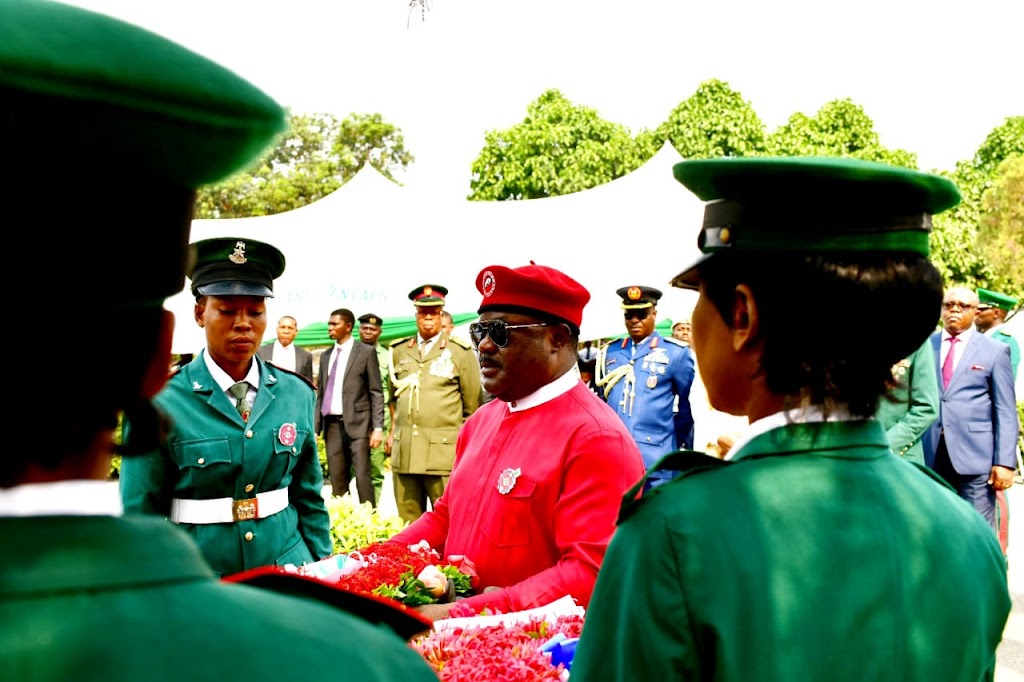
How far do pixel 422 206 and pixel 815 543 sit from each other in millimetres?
16434

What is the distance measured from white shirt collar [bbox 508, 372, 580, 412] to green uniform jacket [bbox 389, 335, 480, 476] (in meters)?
5.19

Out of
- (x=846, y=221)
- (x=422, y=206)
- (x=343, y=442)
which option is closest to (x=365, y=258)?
(x=422, y=206)

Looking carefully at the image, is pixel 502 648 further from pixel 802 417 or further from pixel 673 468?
pixel 802 417

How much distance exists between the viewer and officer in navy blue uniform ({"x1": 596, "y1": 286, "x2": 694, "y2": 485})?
869 centimetres

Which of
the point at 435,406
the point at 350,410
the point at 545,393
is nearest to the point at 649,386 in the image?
the point at 435,406

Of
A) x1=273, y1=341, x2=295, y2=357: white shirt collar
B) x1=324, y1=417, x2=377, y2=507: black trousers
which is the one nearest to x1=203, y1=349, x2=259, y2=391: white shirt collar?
x1=324, y1=417, x2=377, y2=507: black trousers

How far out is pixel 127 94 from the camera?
790 mm

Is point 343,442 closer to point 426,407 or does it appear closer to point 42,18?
point 426,407

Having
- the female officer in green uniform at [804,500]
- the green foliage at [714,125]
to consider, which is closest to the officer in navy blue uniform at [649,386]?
the female officer in green uniform at [804,500]

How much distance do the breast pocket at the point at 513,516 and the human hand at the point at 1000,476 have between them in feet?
17.6

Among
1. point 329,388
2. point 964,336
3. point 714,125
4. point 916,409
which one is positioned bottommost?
point 329,388

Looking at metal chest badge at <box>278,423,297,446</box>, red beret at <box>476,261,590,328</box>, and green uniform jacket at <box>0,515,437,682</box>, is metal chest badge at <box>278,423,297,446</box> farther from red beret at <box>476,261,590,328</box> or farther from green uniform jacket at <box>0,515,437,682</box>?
green uniform jacket at <box>0,515,437,682</box>

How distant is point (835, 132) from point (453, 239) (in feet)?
112

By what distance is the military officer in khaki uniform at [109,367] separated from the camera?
77 centimetres
